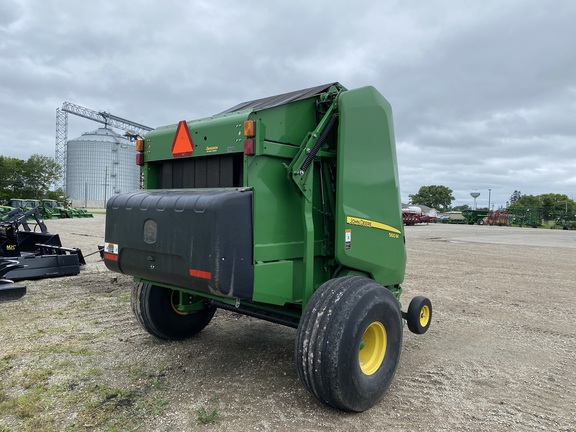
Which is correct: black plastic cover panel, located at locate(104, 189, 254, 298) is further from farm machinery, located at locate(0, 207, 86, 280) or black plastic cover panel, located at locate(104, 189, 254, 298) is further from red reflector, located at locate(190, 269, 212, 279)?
farm machinery, located at locate(0, 207, 86, 280)

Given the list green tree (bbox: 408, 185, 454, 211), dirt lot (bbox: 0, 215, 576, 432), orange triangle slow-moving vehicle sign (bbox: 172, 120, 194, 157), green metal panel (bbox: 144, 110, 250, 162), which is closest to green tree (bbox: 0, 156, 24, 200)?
dirt lot (bbox: 0, 215, 576, 432)

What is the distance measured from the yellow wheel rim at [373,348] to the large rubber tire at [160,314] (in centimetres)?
190

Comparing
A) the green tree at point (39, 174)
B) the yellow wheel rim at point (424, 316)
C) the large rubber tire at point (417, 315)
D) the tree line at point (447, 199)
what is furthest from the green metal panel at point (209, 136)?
the tree line at point (447, 199)

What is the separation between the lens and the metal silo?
76.6m

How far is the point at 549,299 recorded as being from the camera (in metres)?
7.29

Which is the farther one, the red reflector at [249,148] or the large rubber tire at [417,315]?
the large rubber tire at [417,315]

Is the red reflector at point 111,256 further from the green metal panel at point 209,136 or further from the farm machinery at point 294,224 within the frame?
the green metal panel at point 209,136

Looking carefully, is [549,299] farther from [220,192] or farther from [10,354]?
[10,354]

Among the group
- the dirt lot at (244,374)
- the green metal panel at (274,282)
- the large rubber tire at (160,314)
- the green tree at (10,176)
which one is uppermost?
the green tree at (10,176)

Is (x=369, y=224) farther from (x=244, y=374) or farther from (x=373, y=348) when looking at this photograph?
(x=244, y=374)

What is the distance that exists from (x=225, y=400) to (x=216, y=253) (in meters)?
1.17

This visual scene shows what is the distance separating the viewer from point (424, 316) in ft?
13.7

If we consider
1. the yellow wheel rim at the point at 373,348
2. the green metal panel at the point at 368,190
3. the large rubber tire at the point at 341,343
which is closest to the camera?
the large rubber tire at the point at 341,343

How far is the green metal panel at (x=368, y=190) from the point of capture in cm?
338
